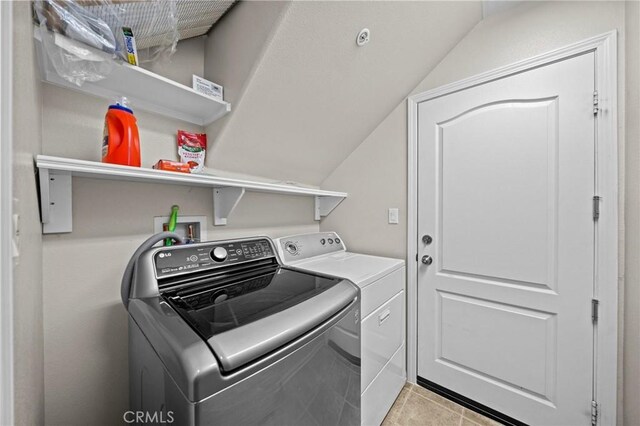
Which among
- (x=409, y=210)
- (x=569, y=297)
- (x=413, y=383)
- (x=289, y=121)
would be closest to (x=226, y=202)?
(x=289, y=121)

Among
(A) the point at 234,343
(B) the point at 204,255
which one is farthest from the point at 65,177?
(A) the point at 234,343

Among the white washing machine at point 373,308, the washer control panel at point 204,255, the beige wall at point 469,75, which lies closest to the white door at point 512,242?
the beige wall at point 469,75

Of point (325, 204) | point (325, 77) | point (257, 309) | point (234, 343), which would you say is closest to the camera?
point (234, 343)

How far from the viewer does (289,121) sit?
4.85 feet

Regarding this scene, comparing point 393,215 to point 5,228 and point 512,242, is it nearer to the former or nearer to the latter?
point 512,242

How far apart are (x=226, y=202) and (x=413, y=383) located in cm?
187

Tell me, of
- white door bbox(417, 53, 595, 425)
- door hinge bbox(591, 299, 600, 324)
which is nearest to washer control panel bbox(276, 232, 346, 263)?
white door bbox(417, 53, 595, 425)

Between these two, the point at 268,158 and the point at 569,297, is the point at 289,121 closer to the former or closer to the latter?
the point at 268,158

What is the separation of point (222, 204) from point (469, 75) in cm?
182

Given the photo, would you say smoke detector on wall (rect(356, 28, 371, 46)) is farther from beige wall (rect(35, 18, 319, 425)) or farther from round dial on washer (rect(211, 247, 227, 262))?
round dial on washer (rect(211, 247, 227, 262))

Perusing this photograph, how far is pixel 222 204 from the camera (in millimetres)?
1456

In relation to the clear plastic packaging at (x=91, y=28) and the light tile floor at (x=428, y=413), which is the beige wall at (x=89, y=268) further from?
the light tile floor at (x=428, y=413)

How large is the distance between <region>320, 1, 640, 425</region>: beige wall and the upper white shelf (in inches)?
47.1

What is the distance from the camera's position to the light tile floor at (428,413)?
1462 mm
